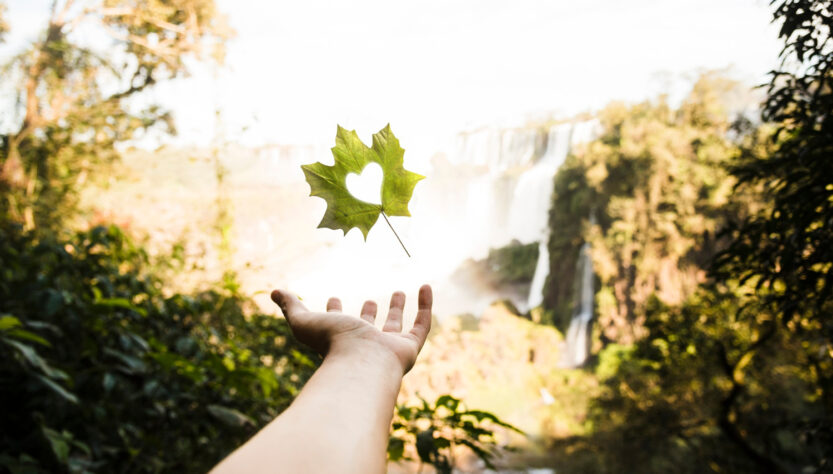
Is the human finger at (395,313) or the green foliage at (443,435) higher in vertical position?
the human finger at (395,313)

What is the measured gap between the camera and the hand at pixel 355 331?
0.37 meters

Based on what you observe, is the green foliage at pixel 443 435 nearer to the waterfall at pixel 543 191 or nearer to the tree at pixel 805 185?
the tree at pixel 805 185

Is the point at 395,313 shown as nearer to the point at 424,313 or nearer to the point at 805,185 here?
the point at 424,313

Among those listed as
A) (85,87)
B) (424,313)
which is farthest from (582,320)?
(424,313)

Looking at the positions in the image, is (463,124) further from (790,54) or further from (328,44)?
(790,54)

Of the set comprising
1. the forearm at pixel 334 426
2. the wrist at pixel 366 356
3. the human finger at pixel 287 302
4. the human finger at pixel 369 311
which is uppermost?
the human finger at pixel 287 302

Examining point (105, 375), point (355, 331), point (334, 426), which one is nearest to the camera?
point (334, 426)

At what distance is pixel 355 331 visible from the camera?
389 millimetres

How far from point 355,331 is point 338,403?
0.11 m

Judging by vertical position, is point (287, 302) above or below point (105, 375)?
above

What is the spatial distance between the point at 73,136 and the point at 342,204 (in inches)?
149

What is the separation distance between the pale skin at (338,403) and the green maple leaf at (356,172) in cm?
9

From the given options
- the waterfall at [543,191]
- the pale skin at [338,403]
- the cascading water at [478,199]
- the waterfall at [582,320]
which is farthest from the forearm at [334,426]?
the waterfall at [543,191]

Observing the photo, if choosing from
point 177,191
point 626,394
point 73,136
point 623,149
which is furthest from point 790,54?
point 623,149
